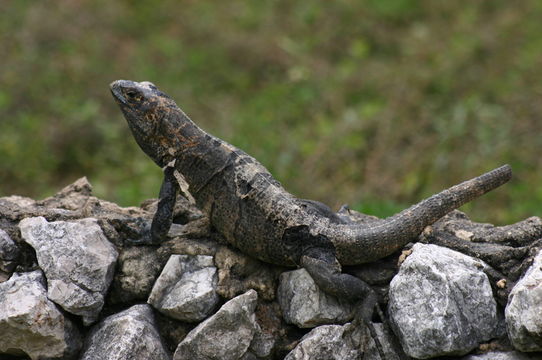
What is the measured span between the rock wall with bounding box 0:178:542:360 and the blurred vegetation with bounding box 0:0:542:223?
252cm

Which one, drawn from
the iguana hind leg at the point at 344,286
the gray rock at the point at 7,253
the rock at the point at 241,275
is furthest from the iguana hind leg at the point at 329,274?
the gray rock at the point at 7,253

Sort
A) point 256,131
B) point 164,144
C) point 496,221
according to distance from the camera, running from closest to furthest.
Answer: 1. point 164,144
2. point 496,221
3. point 256,131

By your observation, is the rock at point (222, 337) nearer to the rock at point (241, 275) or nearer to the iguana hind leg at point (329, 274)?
the rock at point (241, 275)

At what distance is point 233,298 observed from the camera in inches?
203

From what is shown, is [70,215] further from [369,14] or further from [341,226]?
[369,14]

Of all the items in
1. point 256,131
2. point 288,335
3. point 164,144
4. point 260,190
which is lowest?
point 288,335

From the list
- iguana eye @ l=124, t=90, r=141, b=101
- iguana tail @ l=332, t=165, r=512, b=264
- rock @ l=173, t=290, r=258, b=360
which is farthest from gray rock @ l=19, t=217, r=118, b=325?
iguana tail @ l=332, t=165, r=512, b=264

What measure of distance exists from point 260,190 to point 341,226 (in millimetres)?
666

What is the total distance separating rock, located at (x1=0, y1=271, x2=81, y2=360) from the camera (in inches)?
194

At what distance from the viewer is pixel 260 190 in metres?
5.43

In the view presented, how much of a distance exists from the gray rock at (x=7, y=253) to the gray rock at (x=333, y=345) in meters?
2.17

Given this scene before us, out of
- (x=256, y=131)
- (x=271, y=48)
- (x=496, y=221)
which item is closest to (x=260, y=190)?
(x=496, y=221)

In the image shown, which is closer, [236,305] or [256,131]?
[236,305]

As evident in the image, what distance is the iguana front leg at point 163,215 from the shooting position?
5.57m
